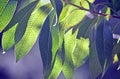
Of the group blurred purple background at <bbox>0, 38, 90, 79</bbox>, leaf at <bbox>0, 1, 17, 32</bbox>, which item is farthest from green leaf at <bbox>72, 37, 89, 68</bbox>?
blurred purple background at <bbox>0, 38, 90, 79</bbox>

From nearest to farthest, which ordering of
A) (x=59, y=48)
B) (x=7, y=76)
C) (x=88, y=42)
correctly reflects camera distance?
1. (x=59, y=48)
2. (x=88, y=42)
3. (x=7, y=76)

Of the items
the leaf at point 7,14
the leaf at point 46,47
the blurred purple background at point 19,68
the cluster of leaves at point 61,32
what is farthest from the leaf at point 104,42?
the blurred purple background at point 19,68

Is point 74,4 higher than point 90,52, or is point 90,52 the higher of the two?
point 74,4

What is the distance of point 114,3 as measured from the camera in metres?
0.94

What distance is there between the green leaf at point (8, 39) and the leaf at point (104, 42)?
0.19 meters

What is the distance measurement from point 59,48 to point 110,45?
12cm

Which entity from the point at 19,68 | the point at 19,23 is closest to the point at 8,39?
the point at 19,23

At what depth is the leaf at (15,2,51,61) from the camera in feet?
2.91

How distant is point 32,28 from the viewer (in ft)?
2.92

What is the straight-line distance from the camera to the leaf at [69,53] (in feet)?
3.08

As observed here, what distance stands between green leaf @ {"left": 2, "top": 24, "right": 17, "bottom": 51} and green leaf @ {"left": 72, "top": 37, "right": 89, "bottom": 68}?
0.17 metres

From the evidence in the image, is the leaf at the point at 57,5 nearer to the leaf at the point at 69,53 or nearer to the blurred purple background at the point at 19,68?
the leaf at the point at 69,53

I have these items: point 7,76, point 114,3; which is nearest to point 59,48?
point 114,3

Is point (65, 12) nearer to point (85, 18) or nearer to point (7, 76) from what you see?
point (85, 18)
